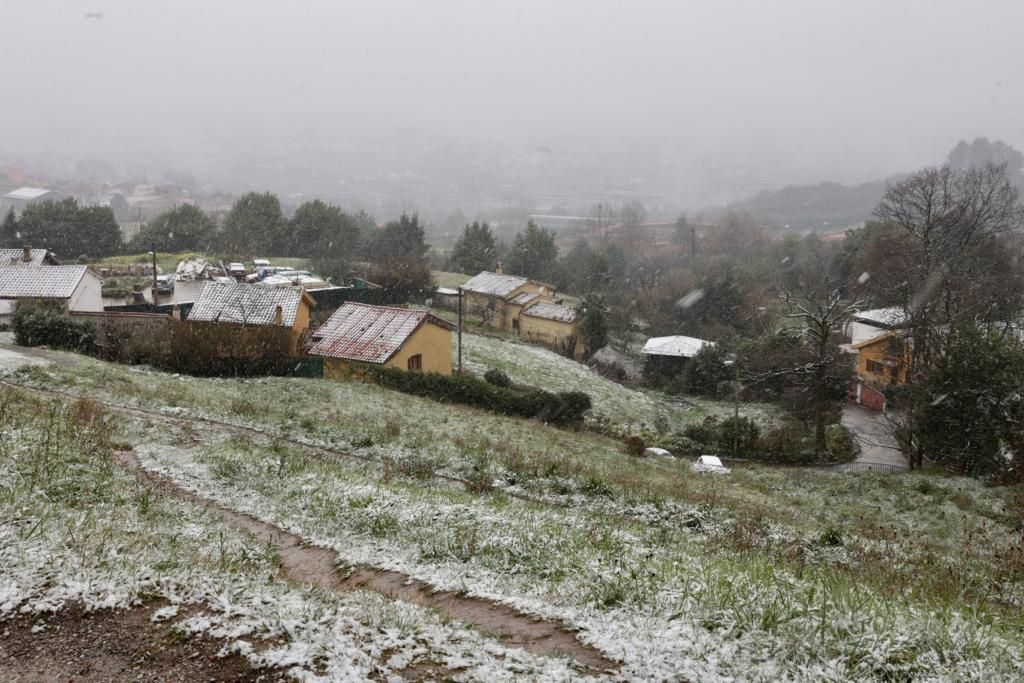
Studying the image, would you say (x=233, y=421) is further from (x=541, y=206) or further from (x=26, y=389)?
(x=541, y=206)

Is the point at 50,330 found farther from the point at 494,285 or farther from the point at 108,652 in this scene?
the point at 494,285

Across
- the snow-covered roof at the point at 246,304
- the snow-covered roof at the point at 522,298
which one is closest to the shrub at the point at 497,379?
the snow-covered roof at the point at 246,304

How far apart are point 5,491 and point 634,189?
17535 centimetres

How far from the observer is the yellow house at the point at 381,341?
1264 inches

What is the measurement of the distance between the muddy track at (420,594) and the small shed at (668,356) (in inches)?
1685

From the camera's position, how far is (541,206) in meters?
154

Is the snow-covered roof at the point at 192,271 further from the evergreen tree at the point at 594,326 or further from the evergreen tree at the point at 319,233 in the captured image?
the evergreen tree at the point at 594,326

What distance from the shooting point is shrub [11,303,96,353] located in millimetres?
28000

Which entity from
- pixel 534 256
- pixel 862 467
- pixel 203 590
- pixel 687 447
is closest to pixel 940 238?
pixel 862 467

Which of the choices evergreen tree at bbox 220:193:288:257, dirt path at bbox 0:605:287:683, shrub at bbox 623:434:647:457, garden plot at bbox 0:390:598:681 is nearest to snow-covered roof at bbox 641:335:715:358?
shrub at bbox 623:434:647:457

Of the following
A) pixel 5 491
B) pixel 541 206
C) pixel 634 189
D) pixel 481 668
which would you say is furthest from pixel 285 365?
pixel 634 189

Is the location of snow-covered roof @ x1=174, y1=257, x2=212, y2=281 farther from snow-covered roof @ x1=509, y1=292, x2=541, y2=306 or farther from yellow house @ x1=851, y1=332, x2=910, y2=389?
yellow house @ x1=851, y1=332, x2=910, y2=389

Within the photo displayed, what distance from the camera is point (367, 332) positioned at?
33938 millimetres

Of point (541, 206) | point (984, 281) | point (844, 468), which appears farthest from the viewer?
point (541, 206)
